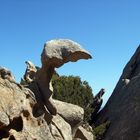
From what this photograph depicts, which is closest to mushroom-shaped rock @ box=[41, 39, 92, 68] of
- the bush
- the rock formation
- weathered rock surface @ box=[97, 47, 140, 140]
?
the rock formation

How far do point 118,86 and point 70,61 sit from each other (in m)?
33.1

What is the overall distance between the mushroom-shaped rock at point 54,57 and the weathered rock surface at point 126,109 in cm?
1485

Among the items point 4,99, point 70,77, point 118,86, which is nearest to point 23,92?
point 4,99

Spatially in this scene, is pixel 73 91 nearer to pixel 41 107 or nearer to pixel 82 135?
pixel 82 135

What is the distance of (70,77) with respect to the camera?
55.3 metres

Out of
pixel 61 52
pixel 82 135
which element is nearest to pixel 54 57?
pixel 61 52

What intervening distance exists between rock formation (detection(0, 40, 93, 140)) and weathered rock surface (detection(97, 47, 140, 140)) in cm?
1390

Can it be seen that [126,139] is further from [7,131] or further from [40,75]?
[7,131]

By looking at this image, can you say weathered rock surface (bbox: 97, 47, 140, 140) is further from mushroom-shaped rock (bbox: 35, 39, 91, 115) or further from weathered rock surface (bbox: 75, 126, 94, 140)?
mushroom-shaped rock (bbox: 35, 39, 91, 115)

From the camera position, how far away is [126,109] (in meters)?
39.0

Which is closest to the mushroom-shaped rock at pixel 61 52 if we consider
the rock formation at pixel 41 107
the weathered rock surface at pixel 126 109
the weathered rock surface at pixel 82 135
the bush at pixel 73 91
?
the rock formation at pixel 41 107

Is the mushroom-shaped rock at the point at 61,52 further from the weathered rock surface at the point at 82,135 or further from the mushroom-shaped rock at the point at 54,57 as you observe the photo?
the weathered rock surface at the point at 82,135

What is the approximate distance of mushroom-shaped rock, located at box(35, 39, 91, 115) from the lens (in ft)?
57.6

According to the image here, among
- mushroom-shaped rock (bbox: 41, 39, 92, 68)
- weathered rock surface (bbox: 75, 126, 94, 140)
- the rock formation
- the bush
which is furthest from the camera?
the bush
